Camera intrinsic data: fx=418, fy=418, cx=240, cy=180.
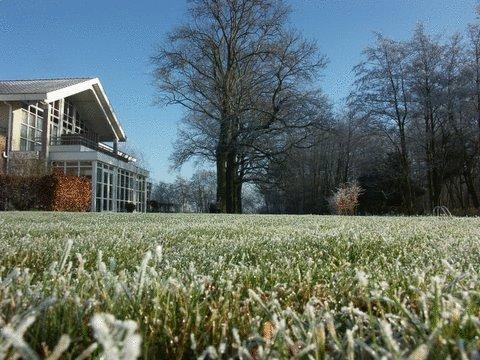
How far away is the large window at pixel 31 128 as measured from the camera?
25328mm

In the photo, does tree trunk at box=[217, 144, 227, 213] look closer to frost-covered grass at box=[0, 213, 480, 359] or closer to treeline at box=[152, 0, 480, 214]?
treeline at box=[152, 0, 480, 214]

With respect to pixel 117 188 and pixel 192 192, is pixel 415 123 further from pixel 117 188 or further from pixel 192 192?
pixel 192 192

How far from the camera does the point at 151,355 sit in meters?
0.99

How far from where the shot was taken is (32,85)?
89.0ft

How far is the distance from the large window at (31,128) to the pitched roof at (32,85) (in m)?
1.26

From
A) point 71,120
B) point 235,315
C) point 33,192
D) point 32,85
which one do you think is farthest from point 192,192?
point 235,315

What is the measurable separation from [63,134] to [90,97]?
152 inches

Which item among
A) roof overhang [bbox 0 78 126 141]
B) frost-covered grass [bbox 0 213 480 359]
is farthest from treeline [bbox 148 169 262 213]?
frost-covered grass [bbox 0 213 480 359]

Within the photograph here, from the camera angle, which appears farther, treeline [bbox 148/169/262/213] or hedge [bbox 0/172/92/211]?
treeline [bbox 148/169/262/213]

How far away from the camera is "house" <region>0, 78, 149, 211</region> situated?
23062 millimetres

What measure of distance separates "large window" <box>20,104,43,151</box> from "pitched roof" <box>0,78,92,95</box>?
4.13 feet

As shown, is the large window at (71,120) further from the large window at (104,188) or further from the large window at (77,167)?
the large window at (104,188)

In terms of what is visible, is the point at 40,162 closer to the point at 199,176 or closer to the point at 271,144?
the point at 271,144

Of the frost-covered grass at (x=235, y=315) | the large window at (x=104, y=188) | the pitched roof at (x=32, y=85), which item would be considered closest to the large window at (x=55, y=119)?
the pitched roof at (x=32, y=85)
